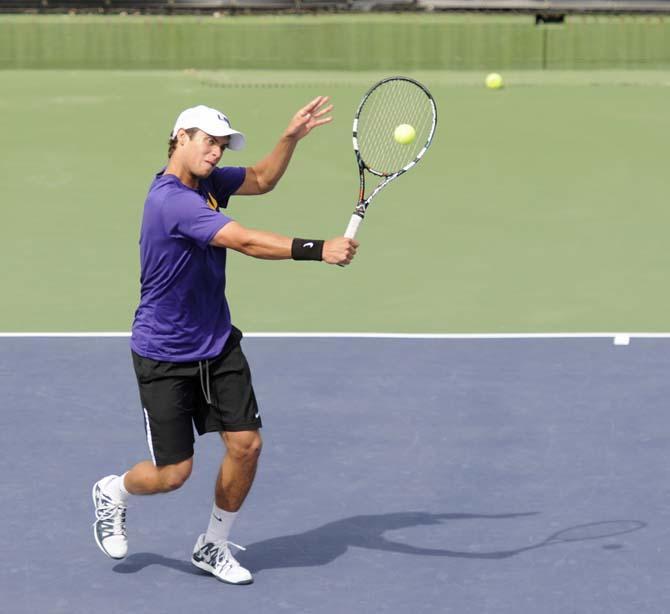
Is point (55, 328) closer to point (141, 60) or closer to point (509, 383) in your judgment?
point (509, 383)

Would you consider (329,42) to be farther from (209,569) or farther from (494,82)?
(209,569)

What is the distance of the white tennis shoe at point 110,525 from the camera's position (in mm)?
6359

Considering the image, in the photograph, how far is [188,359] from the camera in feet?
20.4

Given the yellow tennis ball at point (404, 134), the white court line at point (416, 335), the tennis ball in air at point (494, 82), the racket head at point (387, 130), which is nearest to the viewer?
the racket head at point (387, 130)

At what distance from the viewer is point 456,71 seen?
1752 centimetres

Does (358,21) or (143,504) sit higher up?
(358,21)

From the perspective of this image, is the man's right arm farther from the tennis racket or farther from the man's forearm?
the man's forearm

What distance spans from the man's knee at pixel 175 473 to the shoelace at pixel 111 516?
0.93 ft

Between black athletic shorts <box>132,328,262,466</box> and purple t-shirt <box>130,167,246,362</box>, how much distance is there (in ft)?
0.18

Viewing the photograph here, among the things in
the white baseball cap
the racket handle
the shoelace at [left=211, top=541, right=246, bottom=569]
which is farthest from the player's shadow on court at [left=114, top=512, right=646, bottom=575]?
the white baseball cap

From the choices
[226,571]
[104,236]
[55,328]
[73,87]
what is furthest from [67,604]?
[73,87]

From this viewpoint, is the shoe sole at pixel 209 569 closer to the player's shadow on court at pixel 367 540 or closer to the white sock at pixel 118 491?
the player's shadow on court at pixel 367 540

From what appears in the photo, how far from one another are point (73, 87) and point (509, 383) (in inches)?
378

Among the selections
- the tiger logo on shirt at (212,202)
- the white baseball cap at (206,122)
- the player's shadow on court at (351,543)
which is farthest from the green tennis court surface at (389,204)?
the white baseball cap at (206,122)
